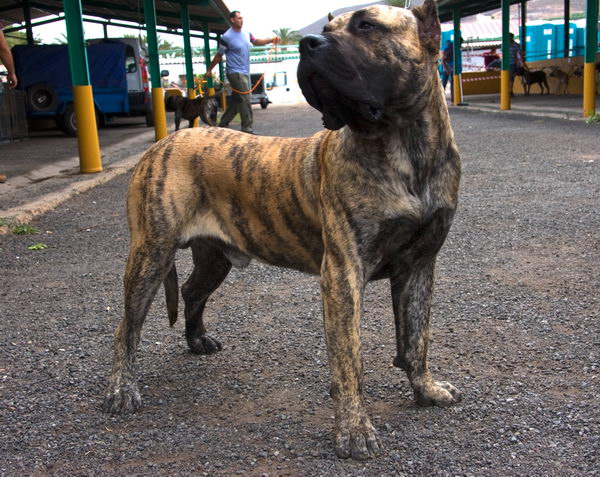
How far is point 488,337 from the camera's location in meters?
3.86

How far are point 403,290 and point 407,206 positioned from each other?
574mm

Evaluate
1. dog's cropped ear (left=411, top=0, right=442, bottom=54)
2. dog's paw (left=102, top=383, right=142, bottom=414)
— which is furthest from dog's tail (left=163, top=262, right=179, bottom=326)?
dog's cropped ear (left=411, top=0, right=442, bottom=54)

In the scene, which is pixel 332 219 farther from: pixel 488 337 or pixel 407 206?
pixel 488 337

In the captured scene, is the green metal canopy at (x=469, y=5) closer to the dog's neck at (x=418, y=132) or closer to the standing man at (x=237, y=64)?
the standing man at (x=237, y=64)

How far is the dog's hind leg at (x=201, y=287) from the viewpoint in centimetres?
380

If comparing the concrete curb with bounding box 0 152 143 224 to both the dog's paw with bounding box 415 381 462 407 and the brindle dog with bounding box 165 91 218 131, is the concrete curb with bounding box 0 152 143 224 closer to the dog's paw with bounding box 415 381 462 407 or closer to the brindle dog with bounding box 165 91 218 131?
the brindle dog with bounding box 165 91 218 131

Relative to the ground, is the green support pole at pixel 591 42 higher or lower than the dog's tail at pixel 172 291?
higher

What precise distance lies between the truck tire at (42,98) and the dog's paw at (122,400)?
16760 mm

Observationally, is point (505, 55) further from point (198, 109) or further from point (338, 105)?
point (338, 105)

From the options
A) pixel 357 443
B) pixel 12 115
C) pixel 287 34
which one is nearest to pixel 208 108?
pixel 12 115

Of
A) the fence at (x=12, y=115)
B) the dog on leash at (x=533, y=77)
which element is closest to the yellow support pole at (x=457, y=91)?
the dog on leash at (x=533, y=77)

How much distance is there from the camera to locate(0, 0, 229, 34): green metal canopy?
78.3ft

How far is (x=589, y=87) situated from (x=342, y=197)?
1424 centimetres

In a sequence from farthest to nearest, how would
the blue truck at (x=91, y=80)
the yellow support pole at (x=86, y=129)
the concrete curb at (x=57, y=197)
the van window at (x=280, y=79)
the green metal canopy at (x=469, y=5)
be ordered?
the van window at (x=280, y=79), the green metal canopy at (x=469, y=5), the blue truck at (x=91, y=80), the yellow support pole at (x=86, y=129), the concrete curb at (x=57, y=197)
